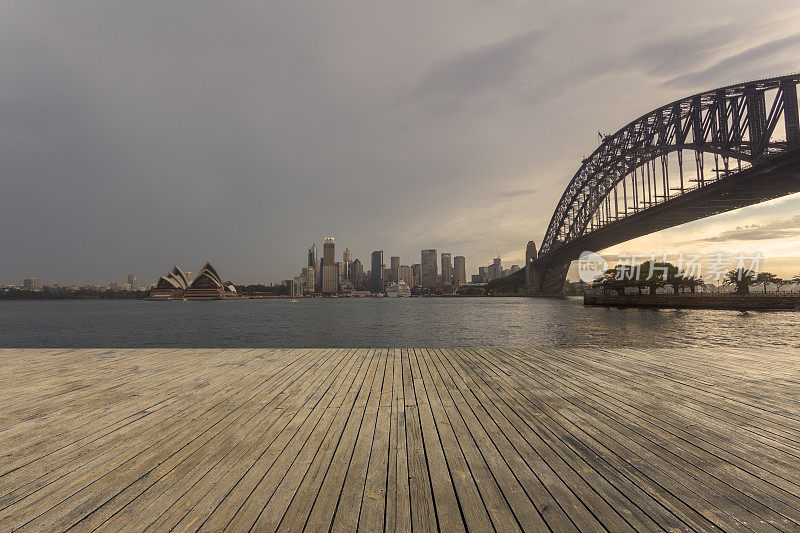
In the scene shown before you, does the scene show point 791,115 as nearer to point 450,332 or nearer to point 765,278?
point 450,332

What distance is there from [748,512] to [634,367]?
581 centimetres

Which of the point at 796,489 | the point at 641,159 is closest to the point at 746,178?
the point at 641,159

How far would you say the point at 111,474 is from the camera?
3.44 m

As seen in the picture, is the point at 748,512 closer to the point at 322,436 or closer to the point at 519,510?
the point at 519,510

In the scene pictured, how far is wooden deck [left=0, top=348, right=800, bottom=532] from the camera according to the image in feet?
9.06

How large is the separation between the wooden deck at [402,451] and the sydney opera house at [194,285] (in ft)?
575

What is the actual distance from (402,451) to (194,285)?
19484 centimetres

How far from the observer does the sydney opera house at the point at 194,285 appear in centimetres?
16512

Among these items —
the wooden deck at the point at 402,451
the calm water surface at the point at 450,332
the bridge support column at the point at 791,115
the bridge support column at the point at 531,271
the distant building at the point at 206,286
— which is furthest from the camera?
the distant building at the point at 206,286

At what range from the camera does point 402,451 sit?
3.83 m

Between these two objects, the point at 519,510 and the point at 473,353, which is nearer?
the point at 519,510

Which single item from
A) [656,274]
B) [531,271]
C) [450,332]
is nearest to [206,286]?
[531,271]

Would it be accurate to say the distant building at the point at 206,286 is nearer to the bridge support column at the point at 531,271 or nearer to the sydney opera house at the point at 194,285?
the sydney opera house at the point at 194,285

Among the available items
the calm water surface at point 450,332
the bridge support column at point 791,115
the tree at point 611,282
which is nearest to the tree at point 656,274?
the tree at point 611,282
